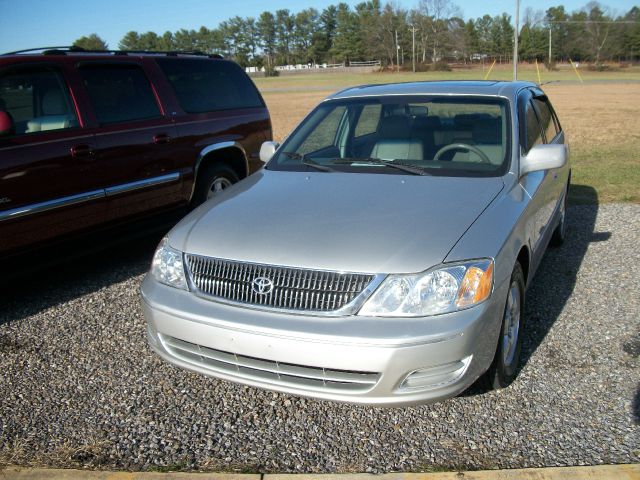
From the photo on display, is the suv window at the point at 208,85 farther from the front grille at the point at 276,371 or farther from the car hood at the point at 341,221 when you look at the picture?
the front grille at the point at 276,371

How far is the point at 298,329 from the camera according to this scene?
2.68m

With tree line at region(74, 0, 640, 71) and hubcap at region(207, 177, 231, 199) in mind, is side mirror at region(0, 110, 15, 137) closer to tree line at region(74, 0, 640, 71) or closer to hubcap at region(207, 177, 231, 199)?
hubcap at region(207, 177, 231, 199)

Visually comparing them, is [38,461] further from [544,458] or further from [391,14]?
[391,14]

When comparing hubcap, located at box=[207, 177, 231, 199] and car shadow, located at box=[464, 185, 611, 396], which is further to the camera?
hubcap, located at box=[207, 177, 231, 199]

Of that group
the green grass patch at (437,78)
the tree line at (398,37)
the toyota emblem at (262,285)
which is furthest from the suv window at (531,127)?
the tree line at (398,37)

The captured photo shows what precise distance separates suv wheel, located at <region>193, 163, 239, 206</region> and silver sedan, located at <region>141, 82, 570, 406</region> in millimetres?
2338

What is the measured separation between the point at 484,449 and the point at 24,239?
3.61m

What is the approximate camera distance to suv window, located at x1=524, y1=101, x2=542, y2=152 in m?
4.24

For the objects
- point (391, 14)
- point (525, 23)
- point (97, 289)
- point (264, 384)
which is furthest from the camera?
point (391, 14)

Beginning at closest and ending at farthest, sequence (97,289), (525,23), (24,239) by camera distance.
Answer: (24,239) → (97,289) → (525,23)

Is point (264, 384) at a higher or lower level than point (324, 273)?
lower

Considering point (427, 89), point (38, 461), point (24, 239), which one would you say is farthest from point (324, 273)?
point (24, 239)

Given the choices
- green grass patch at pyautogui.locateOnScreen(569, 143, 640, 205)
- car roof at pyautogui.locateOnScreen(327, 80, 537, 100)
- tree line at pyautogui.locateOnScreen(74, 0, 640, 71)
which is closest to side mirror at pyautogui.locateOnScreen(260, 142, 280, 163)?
car roof at pyautogui.locateOnScreen(327, 80, 537, 100)

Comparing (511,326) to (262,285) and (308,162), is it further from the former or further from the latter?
(308,162)
